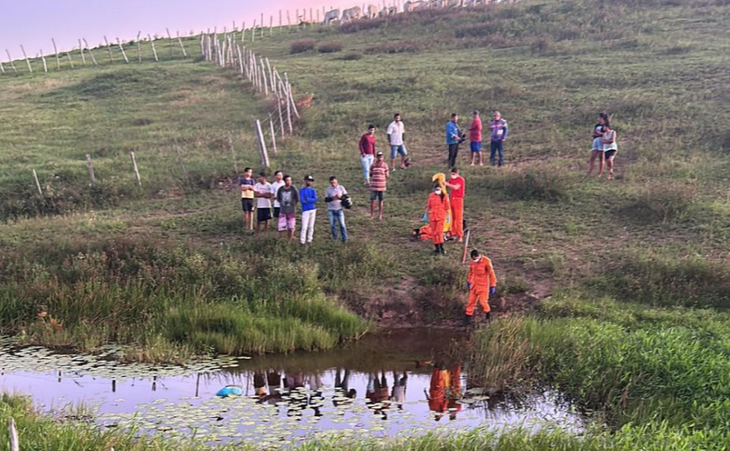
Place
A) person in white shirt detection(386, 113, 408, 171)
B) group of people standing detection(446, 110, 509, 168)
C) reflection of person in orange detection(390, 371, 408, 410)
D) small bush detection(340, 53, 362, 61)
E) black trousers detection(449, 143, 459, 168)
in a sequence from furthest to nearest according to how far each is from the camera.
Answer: small bush detection(340, 53, 362, 61) < black trousers detection(449, 143, 459, 168) < group of people standing detection(446, 110, 509, 168) < person in white shirt detection(386, 113, 408, 171) < reflection of person in orange detection(390, 371, 408, 410)

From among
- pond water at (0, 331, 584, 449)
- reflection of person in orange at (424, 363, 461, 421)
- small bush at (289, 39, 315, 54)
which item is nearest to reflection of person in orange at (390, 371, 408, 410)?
pond water at (0, 331, 584, 449)

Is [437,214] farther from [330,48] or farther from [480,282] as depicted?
[330,48]

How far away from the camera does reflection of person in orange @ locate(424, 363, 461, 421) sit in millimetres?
9125

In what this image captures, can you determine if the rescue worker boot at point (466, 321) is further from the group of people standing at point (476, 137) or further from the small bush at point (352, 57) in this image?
the small bush at point (352, 57)

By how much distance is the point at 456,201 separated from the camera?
14570 mm

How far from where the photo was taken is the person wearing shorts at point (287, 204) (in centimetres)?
1444

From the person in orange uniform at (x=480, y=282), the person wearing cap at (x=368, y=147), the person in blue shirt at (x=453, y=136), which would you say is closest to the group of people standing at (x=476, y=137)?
the person in blue shirt at (x=453, y=136)

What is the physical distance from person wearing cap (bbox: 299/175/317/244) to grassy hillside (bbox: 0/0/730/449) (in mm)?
320

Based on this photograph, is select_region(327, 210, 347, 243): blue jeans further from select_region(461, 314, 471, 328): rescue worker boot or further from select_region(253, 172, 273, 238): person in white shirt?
select_region(461, 314, 471, 328): rescue worker boot

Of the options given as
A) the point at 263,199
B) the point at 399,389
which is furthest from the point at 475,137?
the point at 399,389

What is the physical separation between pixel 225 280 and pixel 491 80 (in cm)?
1922

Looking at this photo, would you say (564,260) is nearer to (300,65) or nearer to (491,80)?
(491,80)

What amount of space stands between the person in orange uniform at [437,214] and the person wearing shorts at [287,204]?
2.83m

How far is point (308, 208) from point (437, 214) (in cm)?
270
